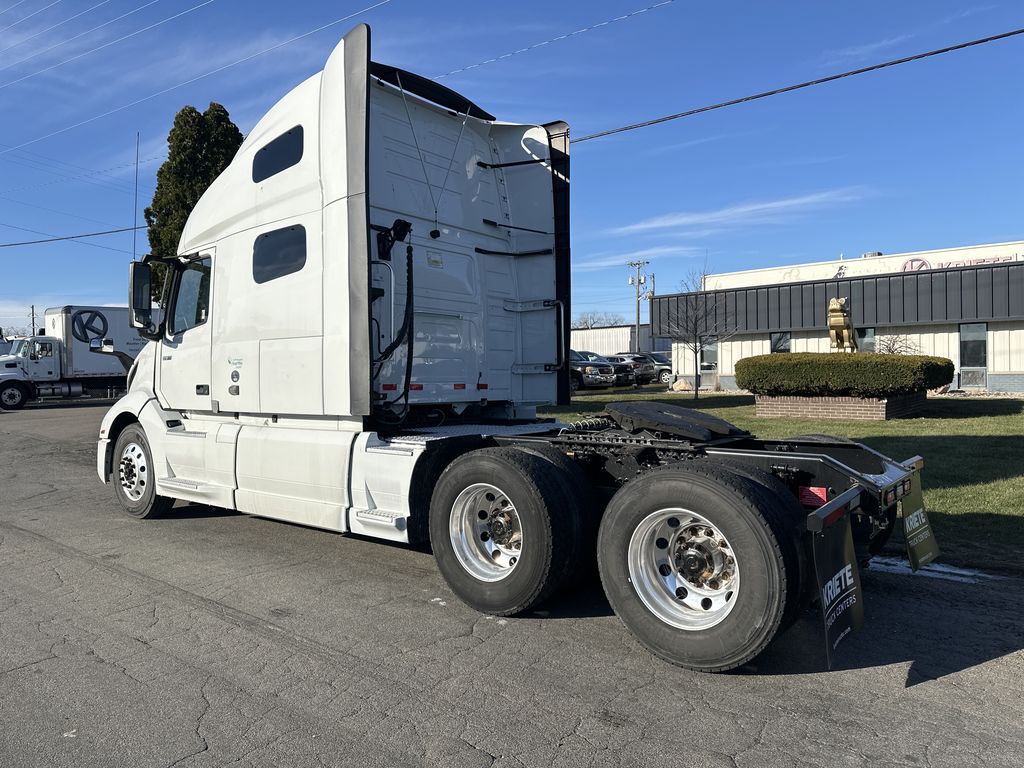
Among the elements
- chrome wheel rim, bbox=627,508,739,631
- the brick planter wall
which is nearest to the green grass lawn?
the brick planter wall

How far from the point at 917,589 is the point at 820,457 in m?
1.77

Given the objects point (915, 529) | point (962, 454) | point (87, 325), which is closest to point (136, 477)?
point (915, 529)

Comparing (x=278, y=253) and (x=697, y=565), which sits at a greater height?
(x=278, y=253)

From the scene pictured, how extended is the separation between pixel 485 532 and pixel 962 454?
8.91m

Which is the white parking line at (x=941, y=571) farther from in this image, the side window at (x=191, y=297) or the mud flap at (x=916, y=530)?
the side window at (x=191, y=297)

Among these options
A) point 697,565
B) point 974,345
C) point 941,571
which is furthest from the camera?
point 974,345

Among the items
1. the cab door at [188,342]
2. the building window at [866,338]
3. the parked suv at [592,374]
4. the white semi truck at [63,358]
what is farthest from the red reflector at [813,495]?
the white semi truck at [63,358]

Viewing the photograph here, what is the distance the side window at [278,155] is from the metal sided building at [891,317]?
18816mm

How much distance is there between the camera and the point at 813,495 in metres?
4.27

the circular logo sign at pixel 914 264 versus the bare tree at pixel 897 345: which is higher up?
the circular logo sign at pixel 914 264

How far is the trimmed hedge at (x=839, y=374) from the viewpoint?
15.8 metres

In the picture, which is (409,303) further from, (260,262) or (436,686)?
(436,686)

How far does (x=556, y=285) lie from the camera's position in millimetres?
7262

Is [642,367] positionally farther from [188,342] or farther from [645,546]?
[645,546]
